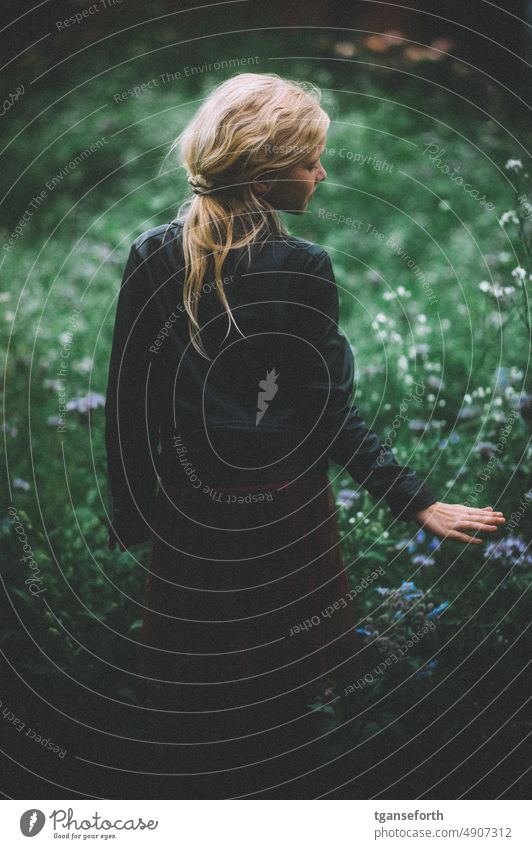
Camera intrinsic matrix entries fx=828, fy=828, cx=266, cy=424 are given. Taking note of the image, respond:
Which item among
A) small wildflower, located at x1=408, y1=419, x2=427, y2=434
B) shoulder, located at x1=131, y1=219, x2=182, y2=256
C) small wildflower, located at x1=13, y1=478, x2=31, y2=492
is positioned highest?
shoulder, located at x1=131, y1=219, x2=182, y2=256

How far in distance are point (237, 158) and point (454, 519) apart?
1.01 m

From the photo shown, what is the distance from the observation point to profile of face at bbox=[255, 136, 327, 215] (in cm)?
192

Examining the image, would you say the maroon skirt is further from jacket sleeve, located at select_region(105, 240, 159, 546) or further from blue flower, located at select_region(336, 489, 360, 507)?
blue flower, located at select_region(336, 489, 360, 507)

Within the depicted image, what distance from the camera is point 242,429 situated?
2002 mm

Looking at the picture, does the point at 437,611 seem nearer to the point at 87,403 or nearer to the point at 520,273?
the point at 520,273

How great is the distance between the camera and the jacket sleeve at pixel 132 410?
201cm

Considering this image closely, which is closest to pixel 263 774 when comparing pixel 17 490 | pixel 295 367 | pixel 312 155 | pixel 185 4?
pixel 295 367

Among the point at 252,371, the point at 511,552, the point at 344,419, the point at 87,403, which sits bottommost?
the point at 511,552

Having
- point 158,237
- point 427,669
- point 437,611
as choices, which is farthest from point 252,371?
point 427,669

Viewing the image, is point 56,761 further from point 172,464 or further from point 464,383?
A: point 464,383

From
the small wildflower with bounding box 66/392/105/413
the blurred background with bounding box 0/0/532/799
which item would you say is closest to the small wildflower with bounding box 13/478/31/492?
the blurred background with bounding box 0/0/532/799

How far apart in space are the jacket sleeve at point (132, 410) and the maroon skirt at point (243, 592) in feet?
0.25

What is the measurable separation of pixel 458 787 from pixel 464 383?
165 centimetres

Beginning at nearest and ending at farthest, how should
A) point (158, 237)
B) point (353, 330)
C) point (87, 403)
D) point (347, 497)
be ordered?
point (158, 237) < point (347, 497) < point (87, 403) < point (353, 330)
